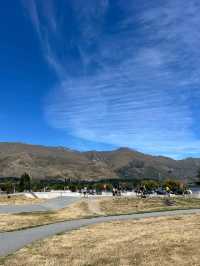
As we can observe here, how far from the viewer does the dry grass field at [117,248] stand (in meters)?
15.2

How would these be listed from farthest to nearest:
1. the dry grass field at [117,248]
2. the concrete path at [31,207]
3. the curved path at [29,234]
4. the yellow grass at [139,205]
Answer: the yellow grass at [139,205], the concrete path at [31,207], the curved path at [29,234], the dry grass field at [117,248]

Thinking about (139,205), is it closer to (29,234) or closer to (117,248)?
(29,234)

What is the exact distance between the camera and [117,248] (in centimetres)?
1778

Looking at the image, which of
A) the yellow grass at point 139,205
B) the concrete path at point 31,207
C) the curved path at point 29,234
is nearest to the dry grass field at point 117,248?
the curved path at point 29,234

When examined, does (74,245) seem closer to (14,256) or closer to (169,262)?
(14,256)

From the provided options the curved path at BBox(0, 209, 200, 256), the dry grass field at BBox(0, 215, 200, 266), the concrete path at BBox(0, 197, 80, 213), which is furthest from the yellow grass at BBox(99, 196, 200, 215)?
the dry grass field at BBox(0, 215, 200, 266)

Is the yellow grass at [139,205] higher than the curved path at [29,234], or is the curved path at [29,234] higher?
the yellow grass at [139,205]

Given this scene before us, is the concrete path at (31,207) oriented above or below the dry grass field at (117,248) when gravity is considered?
above

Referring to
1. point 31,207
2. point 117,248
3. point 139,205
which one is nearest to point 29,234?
point 117,248

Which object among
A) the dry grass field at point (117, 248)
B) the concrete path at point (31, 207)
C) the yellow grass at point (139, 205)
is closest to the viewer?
the dry grass field at point (117, 248)

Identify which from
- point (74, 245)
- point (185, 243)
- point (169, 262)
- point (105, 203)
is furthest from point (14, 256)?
point (105, 203)

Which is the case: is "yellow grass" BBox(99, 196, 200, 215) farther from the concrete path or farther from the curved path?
the curved path

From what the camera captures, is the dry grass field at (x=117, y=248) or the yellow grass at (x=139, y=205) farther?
the yellow grass at (x=139, y=205)

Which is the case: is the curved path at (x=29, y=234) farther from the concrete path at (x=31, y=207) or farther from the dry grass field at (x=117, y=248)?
the concrete path at (x=31, y=207)
